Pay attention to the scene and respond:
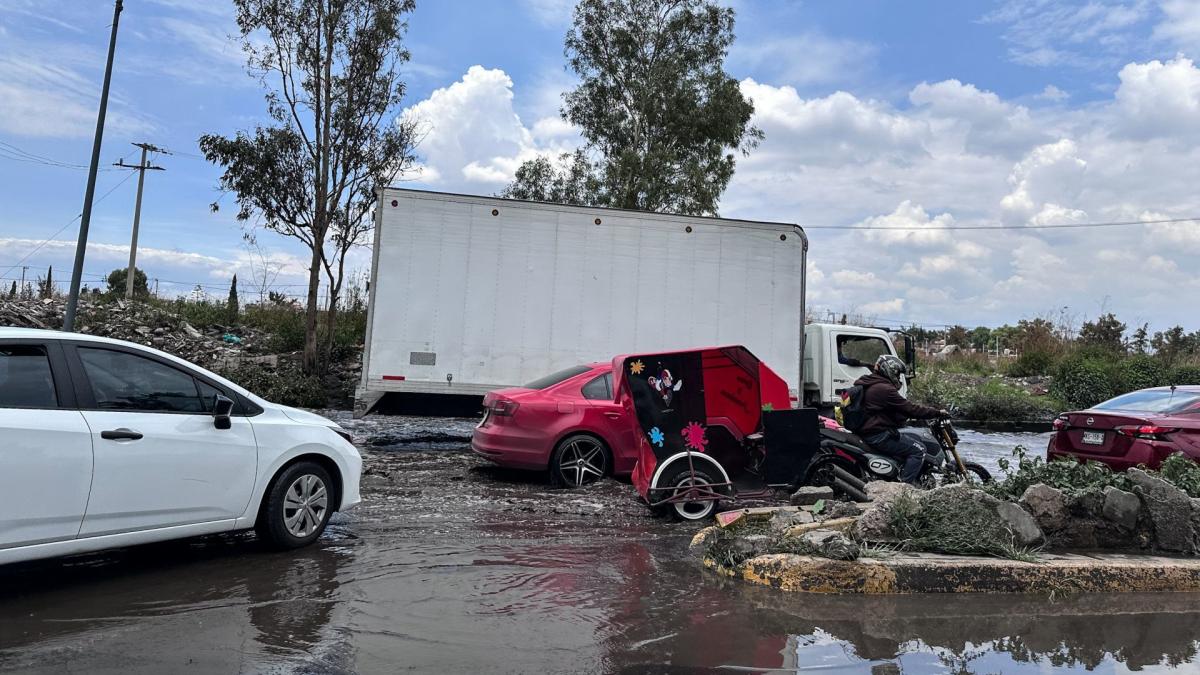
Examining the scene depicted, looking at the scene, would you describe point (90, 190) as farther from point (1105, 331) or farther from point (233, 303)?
point (1105, 331)

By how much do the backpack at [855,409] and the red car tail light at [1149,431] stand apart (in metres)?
3.32

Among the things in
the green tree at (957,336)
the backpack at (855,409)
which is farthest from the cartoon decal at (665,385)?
the green tree at (957,336)

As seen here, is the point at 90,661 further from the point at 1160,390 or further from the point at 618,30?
the point at 618,30

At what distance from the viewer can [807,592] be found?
511cm

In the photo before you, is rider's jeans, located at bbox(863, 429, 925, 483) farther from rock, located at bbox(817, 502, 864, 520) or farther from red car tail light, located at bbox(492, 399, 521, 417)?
red car tail light, located at bbox(492, 399, 521, 417)

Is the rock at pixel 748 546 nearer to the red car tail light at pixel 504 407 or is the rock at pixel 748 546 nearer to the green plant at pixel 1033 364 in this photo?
the red car tail light at pixel 504 407

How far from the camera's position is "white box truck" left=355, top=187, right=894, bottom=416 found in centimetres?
1159

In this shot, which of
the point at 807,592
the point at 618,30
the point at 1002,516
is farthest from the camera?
the point at 618,30

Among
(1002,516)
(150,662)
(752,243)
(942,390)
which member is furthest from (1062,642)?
(942,390)

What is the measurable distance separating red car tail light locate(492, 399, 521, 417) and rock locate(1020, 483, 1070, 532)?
16.2ft

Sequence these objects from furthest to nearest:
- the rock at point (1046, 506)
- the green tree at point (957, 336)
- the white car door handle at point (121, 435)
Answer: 1. the green tree at point (957, 336)
2. the rock at point (1046, 506)
3. the white car door handle at point (121, 435)

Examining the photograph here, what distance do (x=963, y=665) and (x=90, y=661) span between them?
4158mm

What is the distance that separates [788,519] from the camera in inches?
248

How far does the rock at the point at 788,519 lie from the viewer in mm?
6062
